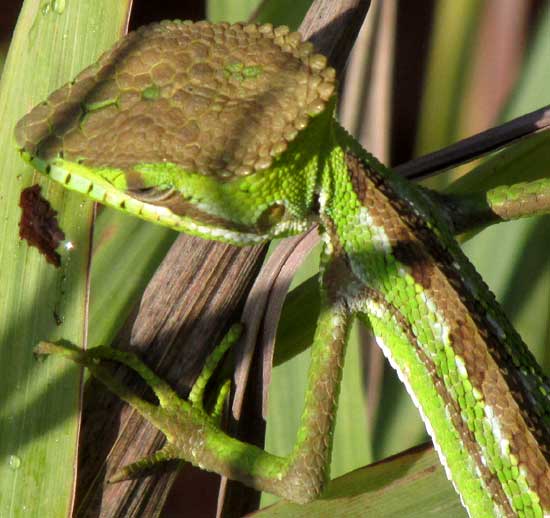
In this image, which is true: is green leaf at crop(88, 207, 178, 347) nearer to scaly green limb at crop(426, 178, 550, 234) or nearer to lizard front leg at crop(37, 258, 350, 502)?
lizard front leg at crop(37, 258, 350, 502)

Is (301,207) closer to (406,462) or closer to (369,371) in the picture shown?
(406,462)

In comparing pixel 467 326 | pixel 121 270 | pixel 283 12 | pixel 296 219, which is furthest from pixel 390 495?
pixel 283 12

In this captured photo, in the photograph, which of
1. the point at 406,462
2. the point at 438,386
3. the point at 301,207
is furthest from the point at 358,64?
the point at 406,462

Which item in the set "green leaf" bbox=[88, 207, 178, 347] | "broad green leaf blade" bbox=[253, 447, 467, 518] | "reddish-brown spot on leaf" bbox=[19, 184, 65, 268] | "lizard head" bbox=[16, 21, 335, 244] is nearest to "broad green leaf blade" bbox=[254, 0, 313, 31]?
"lizard head" bbox=[16, 21, 335, 244]

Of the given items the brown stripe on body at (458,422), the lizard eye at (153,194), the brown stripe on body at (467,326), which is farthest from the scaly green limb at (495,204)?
the lizard eye at (153,194)

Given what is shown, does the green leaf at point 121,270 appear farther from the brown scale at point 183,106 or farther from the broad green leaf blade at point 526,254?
the broad green leaf blade at point 526,254

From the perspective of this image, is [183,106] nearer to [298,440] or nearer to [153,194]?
[153,194]

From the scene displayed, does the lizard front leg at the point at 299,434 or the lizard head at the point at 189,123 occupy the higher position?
the lizard head at the point at 189,123
